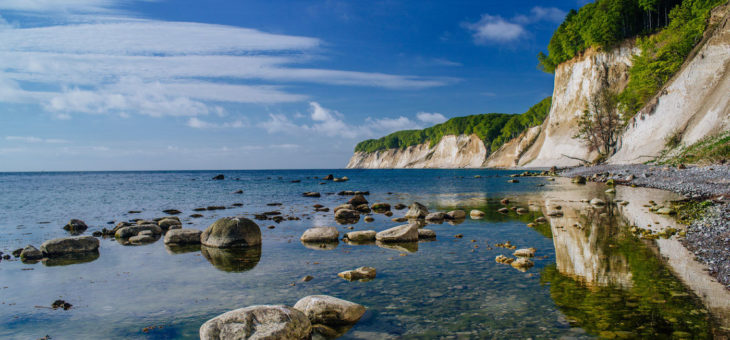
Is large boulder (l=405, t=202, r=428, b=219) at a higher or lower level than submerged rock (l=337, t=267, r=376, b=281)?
higher

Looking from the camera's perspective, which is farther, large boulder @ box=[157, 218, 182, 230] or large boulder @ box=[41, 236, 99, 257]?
large boulder @ box=[157, 218, 182, 230]

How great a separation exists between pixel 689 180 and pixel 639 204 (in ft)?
27.2

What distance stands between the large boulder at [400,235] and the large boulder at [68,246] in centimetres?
894

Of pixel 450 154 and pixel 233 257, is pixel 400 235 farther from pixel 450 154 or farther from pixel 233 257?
pixel 450 154

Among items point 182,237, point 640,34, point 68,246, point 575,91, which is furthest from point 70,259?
point 575,91

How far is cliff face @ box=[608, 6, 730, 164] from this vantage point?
1400 inches

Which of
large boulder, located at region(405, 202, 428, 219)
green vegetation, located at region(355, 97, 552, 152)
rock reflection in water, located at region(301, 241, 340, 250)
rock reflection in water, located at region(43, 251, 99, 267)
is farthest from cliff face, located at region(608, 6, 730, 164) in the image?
green vegetation, located at region(355, 97, 552, 152)

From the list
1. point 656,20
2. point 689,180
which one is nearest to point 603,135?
point 656,20

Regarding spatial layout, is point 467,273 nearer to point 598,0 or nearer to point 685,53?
point 685,53

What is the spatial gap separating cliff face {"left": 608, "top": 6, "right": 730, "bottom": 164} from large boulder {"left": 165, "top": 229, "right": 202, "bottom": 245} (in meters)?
40.2

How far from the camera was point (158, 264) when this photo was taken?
1051 centimetres

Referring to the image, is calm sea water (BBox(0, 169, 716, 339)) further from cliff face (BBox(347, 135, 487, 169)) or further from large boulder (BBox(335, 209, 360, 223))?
cliff face (BBox(347, 135, 487, 169))

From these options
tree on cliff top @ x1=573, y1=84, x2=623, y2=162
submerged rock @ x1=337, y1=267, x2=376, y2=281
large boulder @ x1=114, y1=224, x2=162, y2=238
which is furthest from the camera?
tree on cliff top @ x1=573, y1=84, x2=623, y2=162

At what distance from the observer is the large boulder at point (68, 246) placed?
11656mm
